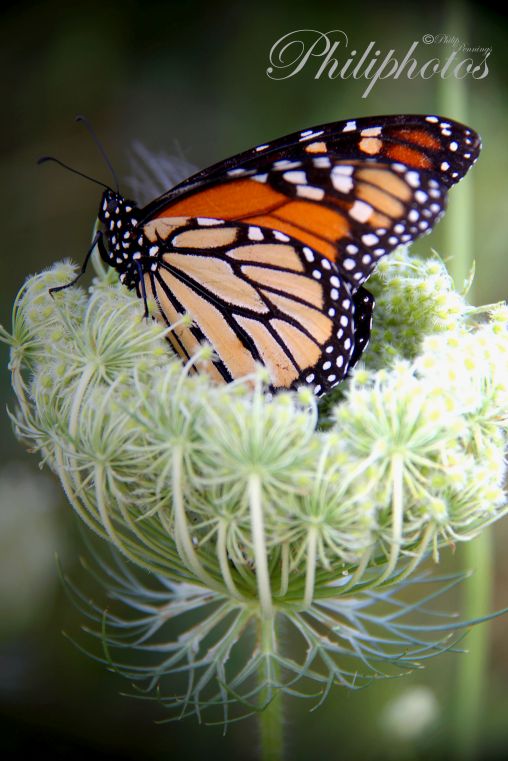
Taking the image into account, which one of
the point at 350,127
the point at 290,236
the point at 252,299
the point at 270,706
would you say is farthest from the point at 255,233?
the point at 270,706

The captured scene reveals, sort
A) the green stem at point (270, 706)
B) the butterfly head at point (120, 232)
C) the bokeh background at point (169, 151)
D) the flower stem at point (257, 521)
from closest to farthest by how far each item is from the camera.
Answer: the flower stem at point (257, 521)
the green stem at point (270, 706)
the butterfly head at point (120, 232)
the bokeh background at point (169, 151)

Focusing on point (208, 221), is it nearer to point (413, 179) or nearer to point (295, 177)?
point (295, 177)

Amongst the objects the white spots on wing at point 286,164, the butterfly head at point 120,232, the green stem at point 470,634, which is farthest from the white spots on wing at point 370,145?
the butterfly head at point 120,232

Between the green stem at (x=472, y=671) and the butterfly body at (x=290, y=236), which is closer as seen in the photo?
the butterfly body at (x=290, y=236)

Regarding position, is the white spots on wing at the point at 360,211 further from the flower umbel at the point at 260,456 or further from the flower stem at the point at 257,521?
the flower stem at the point at 257,521

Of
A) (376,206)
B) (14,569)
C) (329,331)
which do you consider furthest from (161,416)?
(14,569)

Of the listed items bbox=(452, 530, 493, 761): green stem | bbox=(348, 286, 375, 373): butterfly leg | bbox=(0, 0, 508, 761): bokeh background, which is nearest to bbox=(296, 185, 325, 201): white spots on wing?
bbox=(348, 286, 375, 373): butterfly leg

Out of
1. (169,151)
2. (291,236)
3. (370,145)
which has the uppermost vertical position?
(169,151)
